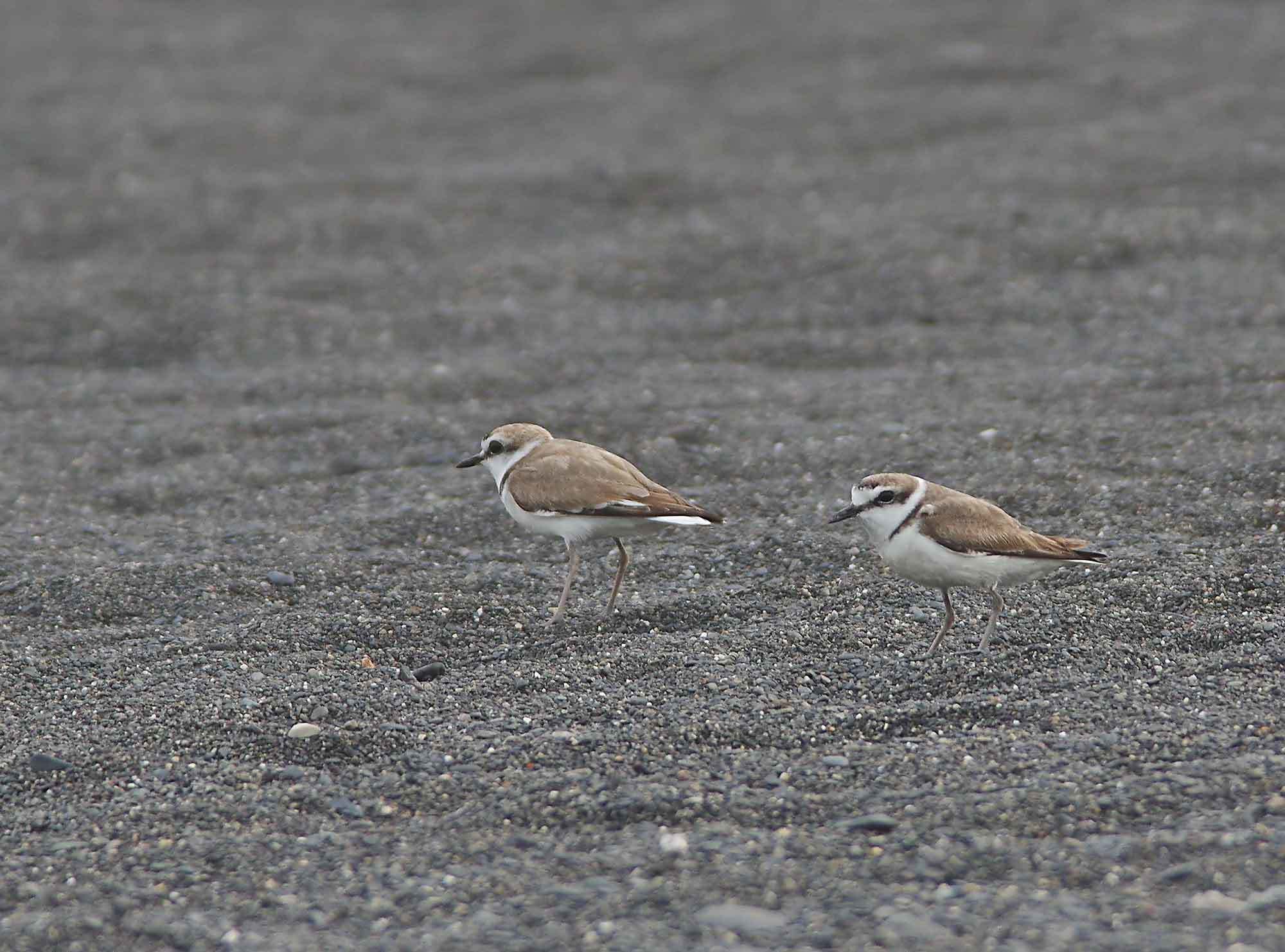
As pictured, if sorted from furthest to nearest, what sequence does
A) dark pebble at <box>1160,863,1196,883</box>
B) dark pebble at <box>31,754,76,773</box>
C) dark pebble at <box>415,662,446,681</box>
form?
dark pebble at <box>415,662,446,681</box> < dark pebble at <box>31,754,76,773</box> < dark pebble at <box>1160,863,1196,883</box>

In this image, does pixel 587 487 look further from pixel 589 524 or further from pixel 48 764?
pixel 48 764

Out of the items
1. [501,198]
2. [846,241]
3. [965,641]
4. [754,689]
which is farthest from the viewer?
[501,198]

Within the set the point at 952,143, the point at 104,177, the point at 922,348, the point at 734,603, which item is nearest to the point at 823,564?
the point at 734,603

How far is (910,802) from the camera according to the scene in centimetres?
458

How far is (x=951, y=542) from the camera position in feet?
17.8

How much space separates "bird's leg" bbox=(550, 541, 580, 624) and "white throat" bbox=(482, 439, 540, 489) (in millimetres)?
475

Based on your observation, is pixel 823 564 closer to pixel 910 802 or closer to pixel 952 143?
pixel 910 802

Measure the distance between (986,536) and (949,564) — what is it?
0.18m

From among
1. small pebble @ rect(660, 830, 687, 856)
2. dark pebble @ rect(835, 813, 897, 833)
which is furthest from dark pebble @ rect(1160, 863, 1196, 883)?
small pebble @ rect(660, 830, 687, 856)

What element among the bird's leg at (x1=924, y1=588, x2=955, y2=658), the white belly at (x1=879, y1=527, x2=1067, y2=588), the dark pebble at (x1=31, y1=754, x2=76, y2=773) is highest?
the white belly at (x1=879, y1=527, x2=1067, y2=588)

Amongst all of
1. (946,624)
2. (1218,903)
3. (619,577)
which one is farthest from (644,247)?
(1218,903)

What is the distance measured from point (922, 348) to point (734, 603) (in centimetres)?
409

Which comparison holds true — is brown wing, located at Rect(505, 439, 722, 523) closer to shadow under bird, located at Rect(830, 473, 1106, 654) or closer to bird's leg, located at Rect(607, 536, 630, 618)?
bird's leg, located at Rect(607, 536, 630, 618)

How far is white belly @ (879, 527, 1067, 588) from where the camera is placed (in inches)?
214
